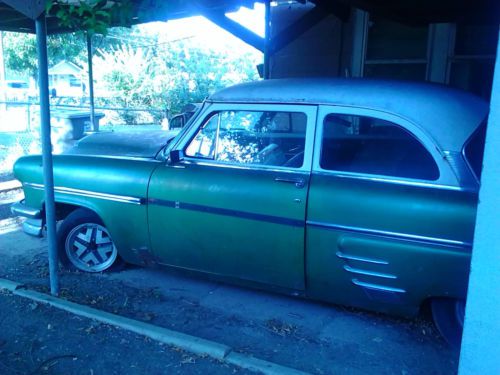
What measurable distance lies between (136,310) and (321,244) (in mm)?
1585

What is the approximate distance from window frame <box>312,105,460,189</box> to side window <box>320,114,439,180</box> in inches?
1.1

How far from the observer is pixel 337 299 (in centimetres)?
331

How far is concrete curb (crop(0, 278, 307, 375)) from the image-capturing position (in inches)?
113

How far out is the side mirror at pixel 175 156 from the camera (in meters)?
3.75

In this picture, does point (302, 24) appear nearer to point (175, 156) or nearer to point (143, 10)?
point (143, 10)

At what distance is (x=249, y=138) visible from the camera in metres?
3.67

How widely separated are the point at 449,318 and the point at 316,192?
3.93 feet

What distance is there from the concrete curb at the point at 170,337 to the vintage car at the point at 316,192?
2.03 feet

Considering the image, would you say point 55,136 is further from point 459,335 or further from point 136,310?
point 459,335

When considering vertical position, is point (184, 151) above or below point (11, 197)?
above

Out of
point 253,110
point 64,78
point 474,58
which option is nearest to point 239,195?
point 253,110

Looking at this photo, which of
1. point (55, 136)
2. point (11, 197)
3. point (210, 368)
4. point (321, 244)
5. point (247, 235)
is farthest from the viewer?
point (55, 136)

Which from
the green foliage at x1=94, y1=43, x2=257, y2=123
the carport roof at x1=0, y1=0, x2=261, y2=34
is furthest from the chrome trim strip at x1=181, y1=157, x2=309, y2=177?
the green foliage at x1=94, y1=43, x2=257, y2=123

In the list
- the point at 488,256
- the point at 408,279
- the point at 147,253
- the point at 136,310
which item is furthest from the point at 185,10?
the point at 488,256
